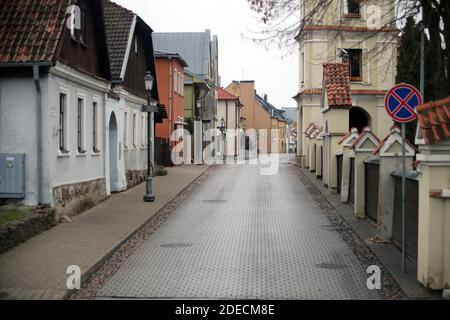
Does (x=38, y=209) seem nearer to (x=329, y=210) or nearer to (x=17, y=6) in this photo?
(x=17, y=6)

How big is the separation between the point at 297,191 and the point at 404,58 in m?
6.86

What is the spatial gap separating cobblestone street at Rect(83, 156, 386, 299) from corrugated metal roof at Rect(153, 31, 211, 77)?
4366cm

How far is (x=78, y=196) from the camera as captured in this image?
17828 millimetres

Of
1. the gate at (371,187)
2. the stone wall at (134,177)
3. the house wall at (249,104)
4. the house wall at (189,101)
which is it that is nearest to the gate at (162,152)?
the stone wall at (134,177)

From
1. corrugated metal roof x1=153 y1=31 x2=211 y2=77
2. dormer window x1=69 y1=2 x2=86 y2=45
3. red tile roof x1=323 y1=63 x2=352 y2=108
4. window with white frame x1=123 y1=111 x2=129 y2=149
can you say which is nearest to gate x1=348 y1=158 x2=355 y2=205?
red tile roof x1=323 y1=63 x2=352 y2=108

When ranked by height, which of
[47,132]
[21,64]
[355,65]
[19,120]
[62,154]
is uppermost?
[355,65]

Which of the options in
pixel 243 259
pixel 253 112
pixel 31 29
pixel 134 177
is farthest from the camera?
pixel 253 112

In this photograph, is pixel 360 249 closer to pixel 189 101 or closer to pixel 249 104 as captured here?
pixel 189 101

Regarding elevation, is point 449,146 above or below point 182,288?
above

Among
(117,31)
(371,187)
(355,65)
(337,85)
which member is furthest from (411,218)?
(355,65)

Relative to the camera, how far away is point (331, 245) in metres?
13.4

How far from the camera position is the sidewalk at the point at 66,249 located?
922 centimetres

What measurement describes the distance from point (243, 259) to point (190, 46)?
5452 centimetres
